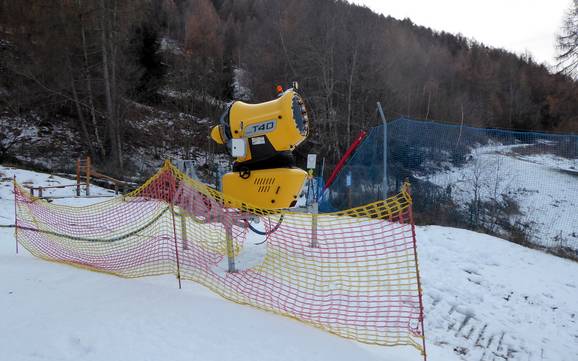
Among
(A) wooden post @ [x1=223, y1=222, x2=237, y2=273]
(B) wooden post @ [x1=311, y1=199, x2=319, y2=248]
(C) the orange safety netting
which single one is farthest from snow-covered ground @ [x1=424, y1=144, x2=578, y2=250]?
(A) wooden post @ [x1=223, y1=222, x2=237, y2=273]

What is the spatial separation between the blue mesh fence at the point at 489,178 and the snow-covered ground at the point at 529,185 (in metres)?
0.02

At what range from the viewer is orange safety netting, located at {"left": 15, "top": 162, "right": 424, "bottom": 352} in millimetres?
2605

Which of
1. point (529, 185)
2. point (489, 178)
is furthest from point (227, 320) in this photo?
point (529, 185)

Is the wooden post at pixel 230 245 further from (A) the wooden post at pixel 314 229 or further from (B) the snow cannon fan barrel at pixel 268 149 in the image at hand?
(A) the wooden post at pixel 314 229

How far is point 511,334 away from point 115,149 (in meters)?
17.3

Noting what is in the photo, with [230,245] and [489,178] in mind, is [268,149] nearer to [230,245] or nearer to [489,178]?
[230,245]

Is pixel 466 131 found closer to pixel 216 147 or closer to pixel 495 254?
pixel 495 254

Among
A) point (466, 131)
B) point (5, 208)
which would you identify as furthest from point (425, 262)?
point (5, 208)

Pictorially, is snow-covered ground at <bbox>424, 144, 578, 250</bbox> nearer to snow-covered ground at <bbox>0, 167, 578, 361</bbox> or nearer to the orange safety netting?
snow-covered ground at <bbox>0, 167, 578, 361</bbox>

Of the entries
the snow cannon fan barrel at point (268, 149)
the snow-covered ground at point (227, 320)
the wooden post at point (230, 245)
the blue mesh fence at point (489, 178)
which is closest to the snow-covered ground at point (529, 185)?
the blue mesh fence at point (489, 178)

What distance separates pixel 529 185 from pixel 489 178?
30.8 inches

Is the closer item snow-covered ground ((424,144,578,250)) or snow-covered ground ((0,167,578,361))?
snow-covered ground ((0,167,578,361))

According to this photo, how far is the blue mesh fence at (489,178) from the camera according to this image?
277 inches

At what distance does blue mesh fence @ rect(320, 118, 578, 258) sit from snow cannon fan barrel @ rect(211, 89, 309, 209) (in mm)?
4112
